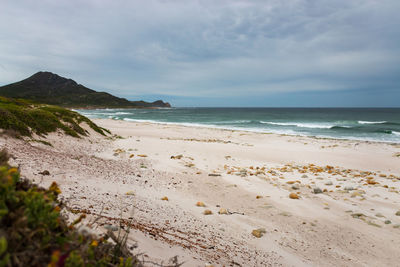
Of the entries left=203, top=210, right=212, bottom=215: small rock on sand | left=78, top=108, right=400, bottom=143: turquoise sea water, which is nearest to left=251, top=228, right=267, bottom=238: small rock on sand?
left=203, top=210, right=212, bottom=215: small rock on sand

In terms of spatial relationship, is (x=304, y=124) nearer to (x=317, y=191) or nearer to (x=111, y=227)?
(x=317, y=191)

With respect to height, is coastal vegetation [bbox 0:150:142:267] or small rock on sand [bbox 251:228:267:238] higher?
coastal vegetation [bbox 0:150:142:267]

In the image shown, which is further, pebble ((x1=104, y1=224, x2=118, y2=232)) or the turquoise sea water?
the turquoise sea water

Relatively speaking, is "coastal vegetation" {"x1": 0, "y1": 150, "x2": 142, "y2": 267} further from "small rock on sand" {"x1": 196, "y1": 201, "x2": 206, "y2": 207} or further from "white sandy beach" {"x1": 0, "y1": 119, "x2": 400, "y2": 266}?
"small rock on sand" {"x1": 196, "y1": 201, "x2": 206, "y2": 207}

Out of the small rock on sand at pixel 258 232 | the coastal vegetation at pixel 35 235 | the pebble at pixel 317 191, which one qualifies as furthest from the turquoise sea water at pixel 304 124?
the coastal vegetation at pixel 35 235

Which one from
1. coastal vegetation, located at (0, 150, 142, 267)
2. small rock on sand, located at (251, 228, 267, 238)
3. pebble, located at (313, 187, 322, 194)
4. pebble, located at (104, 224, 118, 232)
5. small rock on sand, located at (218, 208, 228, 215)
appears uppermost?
coastal vegetation, located at (0, 150, 142, 267)

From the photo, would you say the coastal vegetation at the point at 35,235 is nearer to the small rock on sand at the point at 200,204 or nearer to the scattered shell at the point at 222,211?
the scattered shell at the point at 222,211

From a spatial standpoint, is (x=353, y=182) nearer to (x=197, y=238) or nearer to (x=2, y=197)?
(x=197, y=238)

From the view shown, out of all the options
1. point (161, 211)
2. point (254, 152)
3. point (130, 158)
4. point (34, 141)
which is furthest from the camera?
point (254, 152)

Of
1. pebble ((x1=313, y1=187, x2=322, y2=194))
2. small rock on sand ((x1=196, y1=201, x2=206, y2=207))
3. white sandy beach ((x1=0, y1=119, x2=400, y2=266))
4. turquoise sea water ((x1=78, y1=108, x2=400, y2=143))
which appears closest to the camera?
white sandy beach ((x1=0, y1=119, x2=400, y2=266))

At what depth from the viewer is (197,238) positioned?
11.0ft

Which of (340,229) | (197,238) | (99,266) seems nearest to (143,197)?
(197,238)

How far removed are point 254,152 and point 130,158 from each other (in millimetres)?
7562

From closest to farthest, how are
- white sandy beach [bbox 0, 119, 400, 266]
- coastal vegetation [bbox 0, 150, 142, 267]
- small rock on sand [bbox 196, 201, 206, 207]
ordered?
1. coastal vegetation [bbox 0, 150, 142, 267]
2. white sandy beach [bbox 0, 119, 400, 266]
3. small rock on sand [bbox 196, 201, 206, 207]
